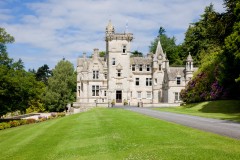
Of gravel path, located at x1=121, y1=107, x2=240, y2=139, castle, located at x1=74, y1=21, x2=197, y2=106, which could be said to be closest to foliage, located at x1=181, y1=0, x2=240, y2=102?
gravel path, located at x1=121, y1=107, x2=240, y2=139

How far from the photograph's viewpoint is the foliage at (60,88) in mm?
81381

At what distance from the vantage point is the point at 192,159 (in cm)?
1129

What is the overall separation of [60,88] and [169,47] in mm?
43329

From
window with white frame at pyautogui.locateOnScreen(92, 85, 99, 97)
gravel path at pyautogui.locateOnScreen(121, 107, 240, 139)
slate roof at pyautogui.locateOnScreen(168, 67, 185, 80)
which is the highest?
slate roof at pyautogui.locateOnScreen(168, 67, 185, 80)

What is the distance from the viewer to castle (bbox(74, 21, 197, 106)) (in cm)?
7050

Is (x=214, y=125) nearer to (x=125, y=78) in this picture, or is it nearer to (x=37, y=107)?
(x=125, y=78)

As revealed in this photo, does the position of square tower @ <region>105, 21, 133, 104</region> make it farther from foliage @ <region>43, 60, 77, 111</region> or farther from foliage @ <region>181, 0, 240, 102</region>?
foliage @ <region>181, 0, 240, 102</region>

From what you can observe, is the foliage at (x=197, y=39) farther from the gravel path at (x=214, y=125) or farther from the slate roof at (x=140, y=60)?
the gravel path at (x=214, y=125)

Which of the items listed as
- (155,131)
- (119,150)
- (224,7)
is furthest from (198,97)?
(119,150)

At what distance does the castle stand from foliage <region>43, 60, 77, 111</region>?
32.0ft

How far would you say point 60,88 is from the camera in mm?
82688

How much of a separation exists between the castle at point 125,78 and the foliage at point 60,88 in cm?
975

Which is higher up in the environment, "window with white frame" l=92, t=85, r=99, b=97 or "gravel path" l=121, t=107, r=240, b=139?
"window with white frame" l=92, t=85, r=99, b=97

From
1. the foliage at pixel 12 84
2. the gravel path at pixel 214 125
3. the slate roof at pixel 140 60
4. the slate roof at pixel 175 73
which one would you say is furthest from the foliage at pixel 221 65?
the foliage at pixel 12 84
